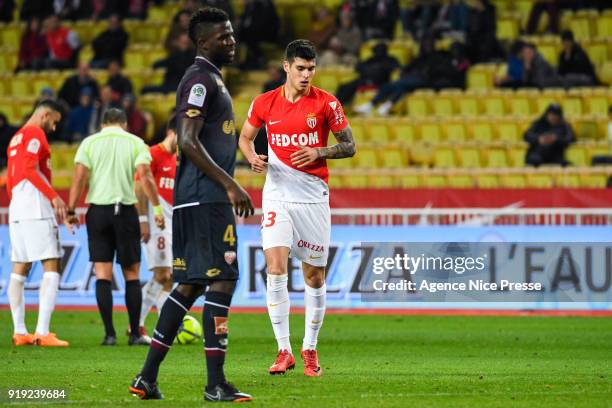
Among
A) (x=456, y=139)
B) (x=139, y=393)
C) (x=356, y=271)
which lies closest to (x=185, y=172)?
(x=139, y=393)

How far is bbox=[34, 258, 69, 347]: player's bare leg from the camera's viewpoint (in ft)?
43.1

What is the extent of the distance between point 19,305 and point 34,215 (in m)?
0.94

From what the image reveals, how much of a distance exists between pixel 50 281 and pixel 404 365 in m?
4.23

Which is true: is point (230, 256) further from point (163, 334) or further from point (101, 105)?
point (101, 105)

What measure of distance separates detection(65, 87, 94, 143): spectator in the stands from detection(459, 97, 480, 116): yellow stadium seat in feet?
22.3

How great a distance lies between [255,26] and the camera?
84.2 ft

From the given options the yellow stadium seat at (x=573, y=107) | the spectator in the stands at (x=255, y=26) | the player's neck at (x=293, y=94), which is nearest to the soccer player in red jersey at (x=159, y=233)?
the player's neck at (x=293, y=94)

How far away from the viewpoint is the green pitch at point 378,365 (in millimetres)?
8555

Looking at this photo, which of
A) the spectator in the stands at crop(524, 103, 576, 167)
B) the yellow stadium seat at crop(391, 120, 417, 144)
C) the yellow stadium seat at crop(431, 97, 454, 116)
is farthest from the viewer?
the yellow stadium seat at crop(431, 97, 454, 116)

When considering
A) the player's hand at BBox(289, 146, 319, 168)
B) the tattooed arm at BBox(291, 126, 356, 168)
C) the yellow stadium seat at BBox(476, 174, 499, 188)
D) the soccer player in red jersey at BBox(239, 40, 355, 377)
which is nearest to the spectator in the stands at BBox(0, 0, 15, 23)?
the yellow stadium seat at BBox(476, 174, 499, 188)

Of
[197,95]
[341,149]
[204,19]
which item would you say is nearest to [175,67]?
[341,149]

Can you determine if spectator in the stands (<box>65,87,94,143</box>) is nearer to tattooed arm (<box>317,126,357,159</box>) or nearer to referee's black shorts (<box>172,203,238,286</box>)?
tattooed arm (<box>317,126,357,159</box>)

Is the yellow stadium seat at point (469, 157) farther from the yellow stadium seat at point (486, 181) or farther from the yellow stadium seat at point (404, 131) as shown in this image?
the yellow stadium seat at point (404, 131)

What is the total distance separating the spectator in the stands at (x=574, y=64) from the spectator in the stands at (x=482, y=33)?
1404 mm
